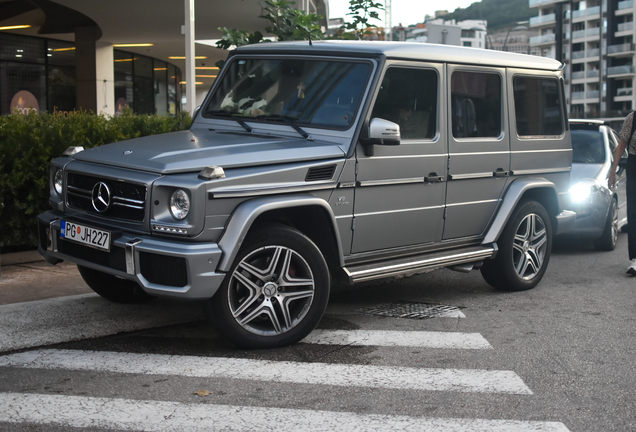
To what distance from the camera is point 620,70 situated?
317ft

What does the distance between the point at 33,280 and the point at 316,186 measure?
3.30 meters

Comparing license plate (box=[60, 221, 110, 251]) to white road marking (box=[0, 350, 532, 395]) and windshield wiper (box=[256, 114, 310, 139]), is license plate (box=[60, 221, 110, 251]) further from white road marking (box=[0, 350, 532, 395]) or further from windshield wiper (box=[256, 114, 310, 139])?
windshield wiper (box=[256, 114, 310, 139])

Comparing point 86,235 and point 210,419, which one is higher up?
point 86,235

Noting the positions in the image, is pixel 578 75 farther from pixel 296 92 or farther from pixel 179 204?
pixel 179 204

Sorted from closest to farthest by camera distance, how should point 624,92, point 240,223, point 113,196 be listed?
point 240,223 → point 113,196 → point 624,92

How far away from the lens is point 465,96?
627cm

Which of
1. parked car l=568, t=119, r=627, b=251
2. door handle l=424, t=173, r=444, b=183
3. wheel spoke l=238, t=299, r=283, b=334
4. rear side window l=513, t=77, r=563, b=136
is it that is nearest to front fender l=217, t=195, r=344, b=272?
wheel spoke l=238, t=299, r=283, b=334

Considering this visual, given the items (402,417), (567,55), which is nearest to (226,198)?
(402,417)

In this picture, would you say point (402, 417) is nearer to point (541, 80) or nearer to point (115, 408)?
point (115, 408)

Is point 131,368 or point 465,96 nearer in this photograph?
point 131,368

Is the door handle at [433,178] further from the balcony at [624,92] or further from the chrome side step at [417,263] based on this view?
the balcony at [624,92]

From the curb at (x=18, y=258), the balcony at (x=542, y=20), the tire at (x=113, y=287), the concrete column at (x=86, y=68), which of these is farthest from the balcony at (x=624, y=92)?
the tire at (x=113, y=287)

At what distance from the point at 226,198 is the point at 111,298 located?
6.59 feet

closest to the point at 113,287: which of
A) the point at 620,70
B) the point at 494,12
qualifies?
the point at 620,70
